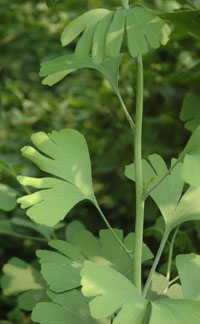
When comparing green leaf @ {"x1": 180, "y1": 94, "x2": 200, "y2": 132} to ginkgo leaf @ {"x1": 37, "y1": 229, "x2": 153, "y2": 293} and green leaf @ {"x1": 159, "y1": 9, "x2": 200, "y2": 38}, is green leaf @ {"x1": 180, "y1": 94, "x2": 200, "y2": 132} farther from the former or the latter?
ginkgo leaf @ {"x1": 37, "y1": 229, "x2": 153, "y2": 293}

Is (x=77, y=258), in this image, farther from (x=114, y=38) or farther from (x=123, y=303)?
(x=114, y=38)

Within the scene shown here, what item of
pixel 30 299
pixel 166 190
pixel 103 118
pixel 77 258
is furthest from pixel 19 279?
pixel 103 118

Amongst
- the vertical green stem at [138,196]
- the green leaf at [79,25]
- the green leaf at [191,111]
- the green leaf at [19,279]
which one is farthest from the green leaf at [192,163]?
the green leaf at [19,279]

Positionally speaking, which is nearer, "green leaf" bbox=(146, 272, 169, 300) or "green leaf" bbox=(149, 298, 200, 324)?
"green leaf" bbox=(149, 298, 200, 324)

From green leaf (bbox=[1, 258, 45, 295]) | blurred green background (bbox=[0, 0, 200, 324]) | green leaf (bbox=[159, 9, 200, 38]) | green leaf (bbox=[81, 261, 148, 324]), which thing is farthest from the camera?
blurred green background (bbox=[0, 0, 200, 324])

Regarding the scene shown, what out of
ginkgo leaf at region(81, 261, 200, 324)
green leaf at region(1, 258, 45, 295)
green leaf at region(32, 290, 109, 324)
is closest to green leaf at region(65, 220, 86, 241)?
green leaf at region(1, 258, 45, 295)

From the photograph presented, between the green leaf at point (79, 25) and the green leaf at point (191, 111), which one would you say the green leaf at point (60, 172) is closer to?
the green leaf at point (79, 25)
